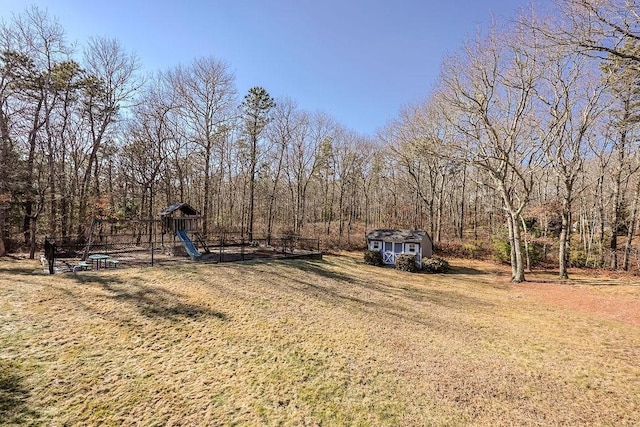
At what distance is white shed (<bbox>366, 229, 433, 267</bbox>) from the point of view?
67.9 feet

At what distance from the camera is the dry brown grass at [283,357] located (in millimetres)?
4781

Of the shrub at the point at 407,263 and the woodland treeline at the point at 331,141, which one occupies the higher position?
the woodland treeline at the point at 331,141

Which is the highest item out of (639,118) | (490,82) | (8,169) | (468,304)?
(490,82)

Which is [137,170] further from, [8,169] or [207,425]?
[207,425]

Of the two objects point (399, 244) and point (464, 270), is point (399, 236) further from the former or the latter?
Result: point (464, 270)

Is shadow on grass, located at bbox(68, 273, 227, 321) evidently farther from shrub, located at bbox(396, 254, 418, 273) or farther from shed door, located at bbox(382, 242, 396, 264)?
shed door, located at bbox(382, 242, 396, 264)

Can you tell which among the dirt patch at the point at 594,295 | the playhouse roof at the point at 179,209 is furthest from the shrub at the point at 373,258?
the playhouse roof at the point at 179,209

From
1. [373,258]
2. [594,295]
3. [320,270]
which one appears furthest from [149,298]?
[594,295]

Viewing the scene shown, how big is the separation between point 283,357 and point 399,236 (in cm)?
1654

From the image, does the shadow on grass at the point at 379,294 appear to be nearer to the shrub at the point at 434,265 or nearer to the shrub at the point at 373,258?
the shrub at the point at 434,265

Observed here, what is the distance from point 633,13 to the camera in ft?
20.5

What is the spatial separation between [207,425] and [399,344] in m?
5.09

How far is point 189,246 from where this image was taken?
1575cm

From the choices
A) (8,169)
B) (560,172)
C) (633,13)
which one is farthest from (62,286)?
(560,172)
